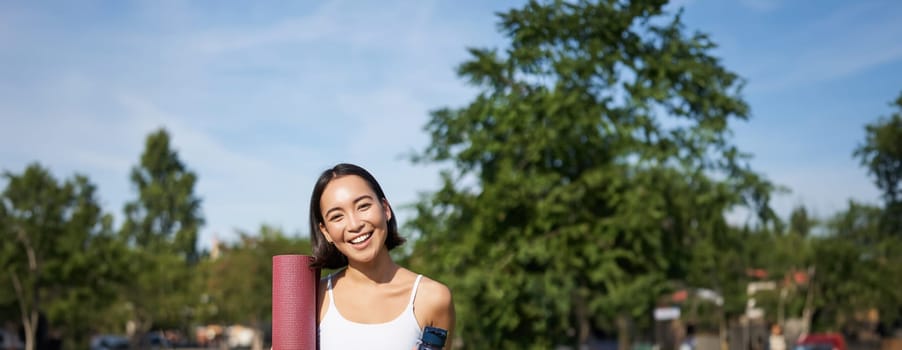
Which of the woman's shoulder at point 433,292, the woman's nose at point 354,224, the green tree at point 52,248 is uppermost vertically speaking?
the green tree at point 52,248

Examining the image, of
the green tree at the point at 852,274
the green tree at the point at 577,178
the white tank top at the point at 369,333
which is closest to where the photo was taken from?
the white tank top at the point at 369,333

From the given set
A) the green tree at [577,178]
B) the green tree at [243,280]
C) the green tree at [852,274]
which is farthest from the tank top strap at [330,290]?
the green tree at [243,280]

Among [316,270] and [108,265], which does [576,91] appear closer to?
[316,270]

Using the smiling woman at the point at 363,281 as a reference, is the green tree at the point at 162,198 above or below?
above

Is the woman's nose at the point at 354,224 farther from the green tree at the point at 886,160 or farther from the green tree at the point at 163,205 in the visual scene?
the green tree at the point at 163,205

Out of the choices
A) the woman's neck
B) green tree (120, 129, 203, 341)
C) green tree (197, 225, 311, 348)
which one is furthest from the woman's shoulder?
green tree (120, 129, 203, 341)

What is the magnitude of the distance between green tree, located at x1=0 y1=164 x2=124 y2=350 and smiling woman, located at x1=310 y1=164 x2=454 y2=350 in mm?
30942

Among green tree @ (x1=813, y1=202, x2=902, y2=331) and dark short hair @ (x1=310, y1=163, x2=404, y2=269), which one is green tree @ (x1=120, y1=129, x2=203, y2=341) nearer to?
green tree @ (x1=813, y1=202, x2=902, y2=331)

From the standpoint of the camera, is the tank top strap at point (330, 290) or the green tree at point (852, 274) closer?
the tank top strap at point (330, 290)

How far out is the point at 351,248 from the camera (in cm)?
281

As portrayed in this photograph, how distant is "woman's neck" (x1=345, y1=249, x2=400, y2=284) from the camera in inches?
112

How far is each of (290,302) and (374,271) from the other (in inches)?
13.2

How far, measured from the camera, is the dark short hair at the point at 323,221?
9.37 ft

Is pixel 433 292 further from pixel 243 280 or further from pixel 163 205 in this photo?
pixel 163 205
